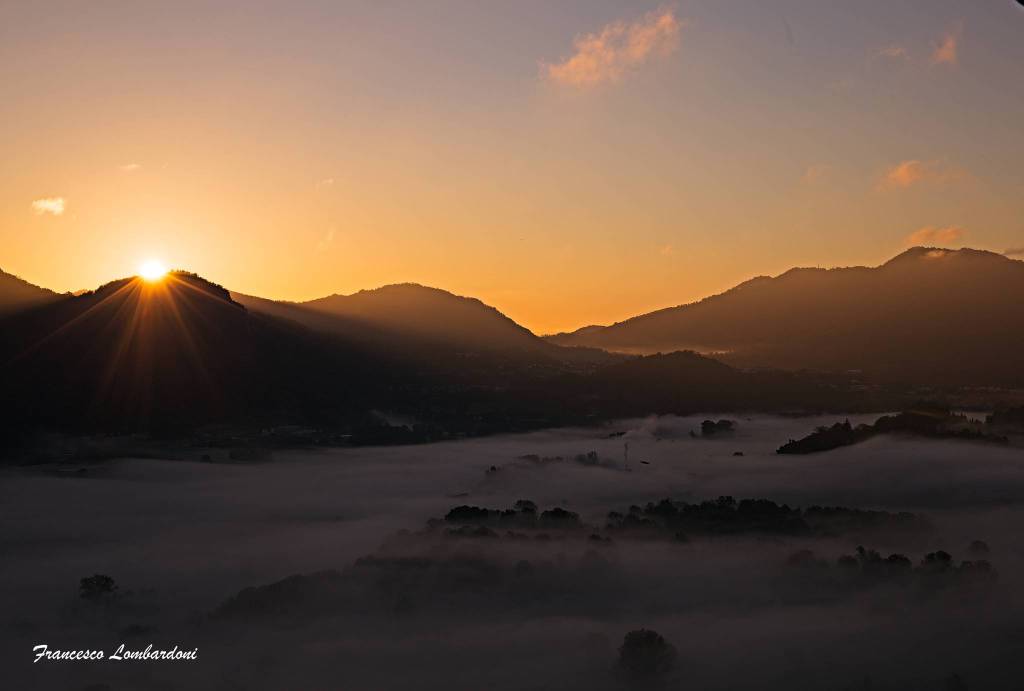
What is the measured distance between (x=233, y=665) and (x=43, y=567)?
6612 centimetres

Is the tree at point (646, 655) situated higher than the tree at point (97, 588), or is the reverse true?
the tree at point (97, 588)

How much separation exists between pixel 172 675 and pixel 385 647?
1016 inches

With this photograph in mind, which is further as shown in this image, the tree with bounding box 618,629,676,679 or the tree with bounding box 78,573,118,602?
the tree with bounding box 78,573,118,602

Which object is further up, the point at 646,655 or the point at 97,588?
the point at 97,588

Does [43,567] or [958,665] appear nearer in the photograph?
[958,665]

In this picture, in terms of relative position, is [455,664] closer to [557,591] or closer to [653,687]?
[653,687]

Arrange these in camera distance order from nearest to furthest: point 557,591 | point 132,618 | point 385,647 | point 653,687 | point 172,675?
point 653,687 → point 172,675 → point 385,647 → point 132,618 → point 557,591

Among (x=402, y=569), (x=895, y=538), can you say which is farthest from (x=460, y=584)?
(x=895, y=538)

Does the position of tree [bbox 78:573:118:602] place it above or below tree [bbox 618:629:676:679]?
above

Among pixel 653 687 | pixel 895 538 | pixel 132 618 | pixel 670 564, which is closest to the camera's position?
pixel 653 687

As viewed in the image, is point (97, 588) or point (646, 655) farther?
point (97, 588)

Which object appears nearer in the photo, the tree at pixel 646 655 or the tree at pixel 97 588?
the tree at pixel 646 655

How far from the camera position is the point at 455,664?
355 feet

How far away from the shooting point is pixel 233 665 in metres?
109
